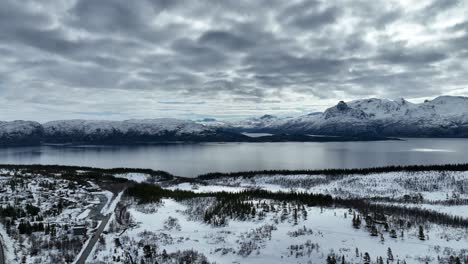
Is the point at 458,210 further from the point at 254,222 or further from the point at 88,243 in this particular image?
the point at 88,243

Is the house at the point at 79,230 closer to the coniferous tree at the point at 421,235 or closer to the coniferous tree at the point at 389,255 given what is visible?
the coniferous tree at the point at 389,255

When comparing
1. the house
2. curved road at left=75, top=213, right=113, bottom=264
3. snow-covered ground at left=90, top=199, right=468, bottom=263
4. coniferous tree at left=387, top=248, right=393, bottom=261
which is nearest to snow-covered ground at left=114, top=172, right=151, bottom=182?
curved road at left=75, top=213, right=113, bottom=264

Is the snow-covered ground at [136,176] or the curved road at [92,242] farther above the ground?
the curved road at [92,242]

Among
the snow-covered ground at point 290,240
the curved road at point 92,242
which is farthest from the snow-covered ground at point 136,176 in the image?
the snow-covered ground at point 290,240

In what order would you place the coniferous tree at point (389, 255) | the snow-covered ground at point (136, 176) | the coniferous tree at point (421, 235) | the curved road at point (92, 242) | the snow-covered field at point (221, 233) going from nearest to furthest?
the coniferous tree at point (389, 255) → the snow-covered field at point (221, 233) → the curved road at point (92, 242) → the coniferous tree at point (421, 235) → the snow-covered ground at point (136, 176)

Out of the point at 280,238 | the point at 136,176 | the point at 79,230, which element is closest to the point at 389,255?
the point at 280,238

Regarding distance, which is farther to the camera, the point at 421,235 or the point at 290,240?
the point at 290,240

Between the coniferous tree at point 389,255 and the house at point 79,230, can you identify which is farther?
the house at point 79,230

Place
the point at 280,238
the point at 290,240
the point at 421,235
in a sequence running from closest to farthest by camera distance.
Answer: the point at 421,235 → the point at 290,240 → the point at 280,238

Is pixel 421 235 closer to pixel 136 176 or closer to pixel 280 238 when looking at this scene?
pixel 280 238

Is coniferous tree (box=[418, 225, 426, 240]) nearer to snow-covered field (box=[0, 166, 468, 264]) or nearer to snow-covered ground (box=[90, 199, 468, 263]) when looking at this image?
snow-covered field (box=[0, 166, 468, 264])

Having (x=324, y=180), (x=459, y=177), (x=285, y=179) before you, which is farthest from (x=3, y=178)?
(x=459, y=177)
